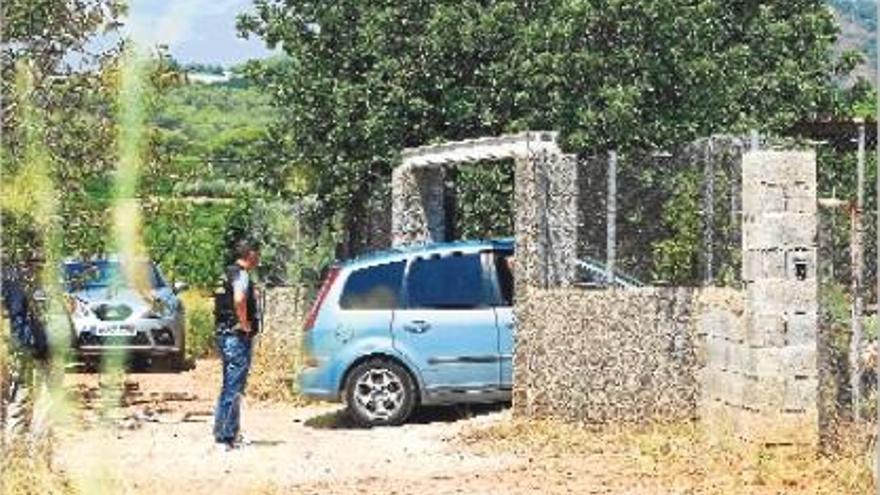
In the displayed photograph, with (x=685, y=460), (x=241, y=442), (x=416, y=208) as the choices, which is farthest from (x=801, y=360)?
(x=416, y=208)

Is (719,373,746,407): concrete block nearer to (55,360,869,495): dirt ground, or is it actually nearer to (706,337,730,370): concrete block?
(706,337,730,370): concrete block

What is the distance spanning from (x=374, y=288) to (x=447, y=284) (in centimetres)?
65

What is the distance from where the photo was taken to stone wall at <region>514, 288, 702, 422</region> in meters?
13.1

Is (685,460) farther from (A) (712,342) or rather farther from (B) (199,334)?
(B) (199,334)

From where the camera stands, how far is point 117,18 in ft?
51.7

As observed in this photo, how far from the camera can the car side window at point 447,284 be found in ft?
49.4

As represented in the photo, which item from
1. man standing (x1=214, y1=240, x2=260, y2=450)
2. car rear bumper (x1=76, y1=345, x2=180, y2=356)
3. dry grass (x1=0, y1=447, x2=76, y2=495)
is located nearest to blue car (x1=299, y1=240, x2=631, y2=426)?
man standing (x1=214, y1=240, x2=260, y2=450)

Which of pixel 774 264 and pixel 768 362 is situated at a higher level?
pixel 774 264

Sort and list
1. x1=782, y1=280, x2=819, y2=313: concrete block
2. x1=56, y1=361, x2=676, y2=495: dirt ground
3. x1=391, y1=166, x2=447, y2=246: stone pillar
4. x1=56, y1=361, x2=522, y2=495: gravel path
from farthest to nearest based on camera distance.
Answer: x1=391, y1=166, x2=447, y2=246: stone pillar, x1=782, y1=280, x2=819, y2=313: concrete block, x1=56, y1=361, x2=522, y2=495: gravel path, x1=56, y1=361, x2=676, y2=495: dirt ground

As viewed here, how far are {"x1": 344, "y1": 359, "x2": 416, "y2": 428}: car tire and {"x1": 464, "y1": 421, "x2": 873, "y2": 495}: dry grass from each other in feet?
4.55

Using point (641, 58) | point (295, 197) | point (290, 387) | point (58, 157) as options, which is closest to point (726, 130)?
point (641, 58)

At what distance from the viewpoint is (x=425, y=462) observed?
12.3 metres

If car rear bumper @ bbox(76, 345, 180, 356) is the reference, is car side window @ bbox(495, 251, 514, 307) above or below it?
above

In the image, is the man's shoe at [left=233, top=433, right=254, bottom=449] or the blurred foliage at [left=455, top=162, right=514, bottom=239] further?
the blurred foliage at [left=455, top=162, right=514, bottom=239]
